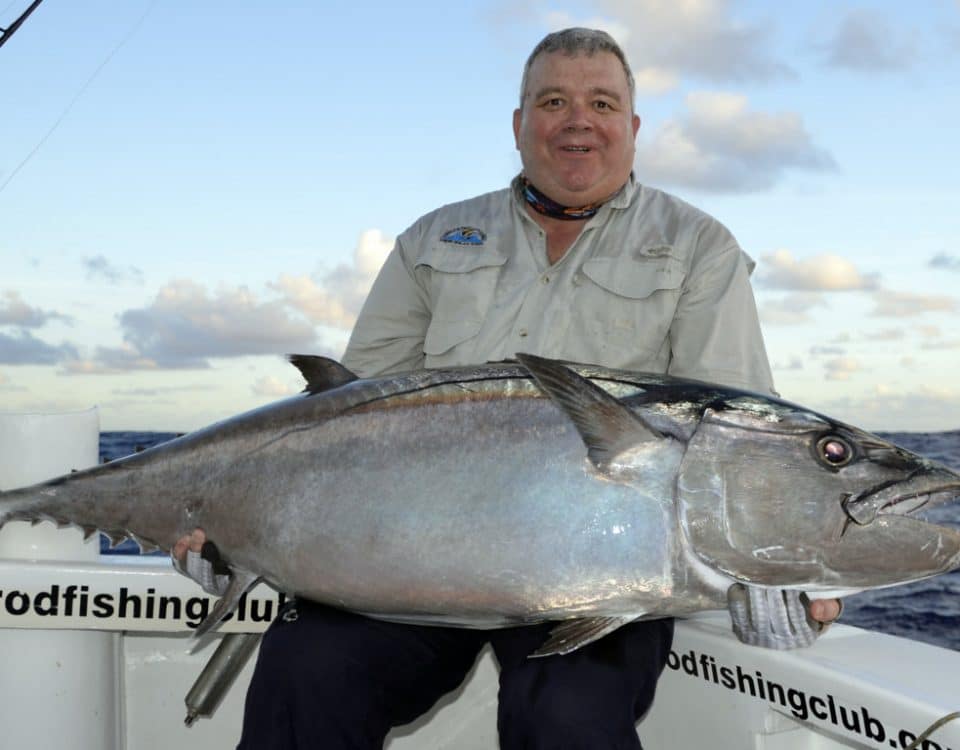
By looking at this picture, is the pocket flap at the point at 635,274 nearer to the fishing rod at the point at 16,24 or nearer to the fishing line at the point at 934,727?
the fishing line at the point at 934,727

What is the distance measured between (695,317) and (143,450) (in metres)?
1.63

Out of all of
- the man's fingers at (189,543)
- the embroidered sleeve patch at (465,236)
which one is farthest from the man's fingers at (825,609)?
the embroidered sleeve patch at (465,236)

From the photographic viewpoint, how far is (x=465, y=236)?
3.34 metres

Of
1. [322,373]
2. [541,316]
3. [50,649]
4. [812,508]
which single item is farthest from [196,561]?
[812,508]

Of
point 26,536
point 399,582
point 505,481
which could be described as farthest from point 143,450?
point 505,481

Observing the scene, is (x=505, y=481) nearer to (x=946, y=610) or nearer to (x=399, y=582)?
(x=399, y=582)

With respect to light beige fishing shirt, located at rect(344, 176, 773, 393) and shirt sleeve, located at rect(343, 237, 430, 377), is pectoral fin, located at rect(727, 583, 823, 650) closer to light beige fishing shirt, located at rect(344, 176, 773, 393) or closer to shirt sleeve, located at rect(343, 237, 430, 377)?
light beige fishing shirt, located at rect(344, 176, 773, 393)

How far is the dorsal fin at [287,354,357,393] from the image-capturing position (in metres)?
2.60

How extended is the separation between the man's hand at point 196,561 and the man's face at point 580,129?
1.55 meters

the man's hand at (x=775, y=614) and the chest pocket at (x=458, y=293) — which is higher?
the chest pocket at (x=458, y=293)

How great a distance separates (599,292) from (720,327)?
1.24 feet

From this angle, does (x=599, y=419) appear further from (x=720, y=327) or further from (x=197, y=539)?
(x=197, y=539)

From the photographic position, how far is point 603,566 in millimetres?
2143

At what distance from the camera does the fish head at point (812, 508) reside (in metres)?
2.07
